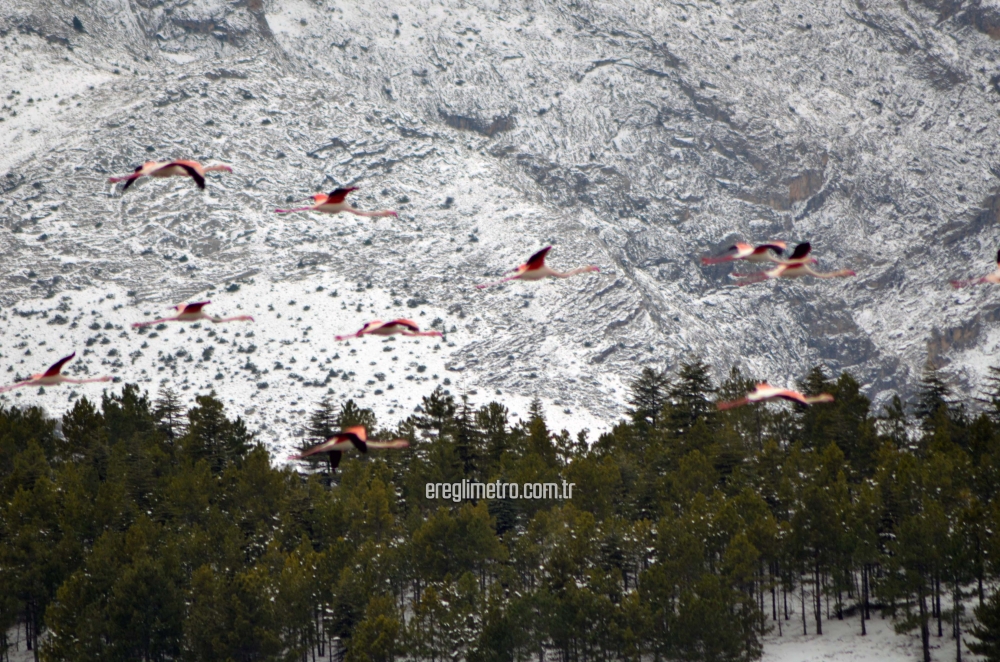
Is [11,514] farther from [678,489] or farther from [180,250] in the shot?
[180,250]

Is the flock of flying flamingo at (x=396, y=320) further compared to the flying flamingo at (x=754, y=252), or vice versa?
the flying flamingo at (x=754, y=252)

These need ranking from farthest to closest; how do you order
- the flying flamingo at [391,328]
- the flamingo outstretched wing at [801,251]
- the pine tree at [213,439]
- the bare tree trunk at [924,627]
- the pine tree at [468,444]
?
the pine tree at [213,439] → the pine tree at [468,444] → the bare tree trunk at [924,627] → the flying flamingo at [391,328] → the flamingo outstretched wing at [801,251]

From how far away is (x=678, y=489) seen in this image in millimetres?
65562

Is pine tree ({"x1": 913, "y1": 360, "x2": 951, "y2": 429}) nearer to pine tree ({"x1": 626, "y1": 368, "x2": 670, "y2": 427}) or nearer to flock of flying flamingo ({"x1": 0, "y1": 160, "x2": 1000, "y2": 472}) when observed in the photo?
pine tree ({"x1": 626, "y1": 368, "x2": 670, "y2": 427})

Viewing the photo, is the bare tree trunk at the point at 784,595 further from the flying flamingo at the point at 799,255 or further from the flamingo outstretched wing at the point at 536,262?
the flamingo outstretched wing at the point at 536,262

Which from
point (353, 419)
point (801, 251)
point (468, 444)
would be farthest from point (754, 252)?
point (353, 419)

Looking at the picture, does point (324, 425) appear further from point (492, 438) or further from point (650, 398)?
point (650, 398)

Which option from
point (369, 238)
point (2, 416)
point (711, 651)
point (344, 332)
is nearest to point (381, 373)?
point (344, 332)

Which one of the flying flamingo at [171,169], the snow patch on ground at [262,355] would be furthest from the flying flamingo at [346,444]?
the snow patch on ground at [262,355]

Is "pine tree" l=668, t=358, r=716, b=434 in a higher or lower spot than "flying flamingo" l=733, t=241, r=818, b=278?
higher

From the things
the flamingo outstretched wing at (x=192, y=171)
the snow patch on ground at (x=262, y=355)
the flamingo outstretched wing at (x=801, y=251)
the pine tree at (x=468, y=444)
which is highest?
the snow patch on ground at (x=262, y=355)

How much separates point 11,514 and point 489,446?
27.1 m

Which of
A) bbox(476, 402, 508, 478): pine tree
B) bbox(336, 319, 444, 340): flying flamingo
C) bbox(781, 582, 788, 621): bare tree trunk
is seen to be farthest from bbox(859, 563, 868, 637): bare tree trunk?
bbox(336, 319, 444, 340): flying flamingo

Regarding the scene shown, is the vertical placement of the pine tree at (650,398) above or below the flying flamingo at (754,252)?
above
